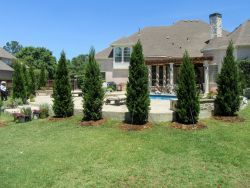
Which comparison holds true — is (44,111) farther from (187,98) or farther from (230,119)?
(230,119)

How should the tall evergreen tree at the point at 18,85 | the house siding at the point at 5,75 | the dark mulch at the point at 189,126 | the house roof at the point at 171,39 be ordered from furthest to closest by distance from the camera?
the house siding at the point at 5,75 → the house roof at the point at 171,39 → the tall evergreen tree at the point at 18,85 → the dark mulch at the point at 189,126

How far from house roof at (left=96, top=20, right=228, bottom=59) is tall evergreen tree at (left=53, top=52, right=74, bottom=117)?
18426 millimetres

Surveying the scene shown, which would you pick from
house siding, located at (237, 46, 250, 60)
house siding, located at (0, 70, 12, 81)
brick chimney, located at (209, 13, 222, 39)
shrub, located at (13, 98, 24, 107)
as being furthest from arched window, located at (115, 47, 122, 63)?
house siding, located at (0, 70, 12, 81)

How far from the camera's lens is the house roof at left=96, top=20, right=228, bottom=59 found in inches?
1364

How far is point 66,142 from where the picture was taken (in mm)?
12469

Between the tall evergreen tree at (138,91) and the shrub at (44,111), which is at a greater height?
the tall evergreen tree at (138,91)

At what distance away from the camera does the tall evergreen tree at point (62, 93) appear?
664 inches

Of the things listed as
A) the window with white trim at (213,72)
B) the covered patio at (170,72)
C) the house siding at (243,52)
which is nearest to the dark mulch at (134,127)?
the covered patio at (170,72)

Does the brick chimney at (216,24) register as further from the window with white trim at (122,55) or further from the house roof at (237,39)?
the window with white trim at (122,55)

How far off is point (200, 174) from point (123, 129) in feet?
16.8

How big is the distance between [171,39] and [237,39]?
1004 cm

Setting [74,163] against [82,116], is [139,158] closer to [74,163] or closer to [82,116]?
[74,163]

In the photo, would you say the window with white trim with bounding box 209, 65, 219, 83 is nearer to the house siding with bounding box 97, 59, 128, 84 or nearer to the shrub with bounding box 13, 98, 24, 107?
the house siding with bounding box 97, 59, 128, 84

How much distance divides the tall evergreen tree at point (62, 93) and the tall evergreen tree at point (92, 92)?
1497mm
